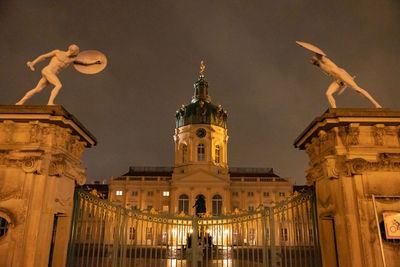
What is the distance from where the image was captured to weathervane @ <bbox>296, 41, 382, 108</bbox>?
831cm

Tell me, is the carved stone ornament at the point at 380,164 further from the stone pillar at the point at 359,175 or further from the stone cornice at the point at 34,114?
the stone cornice at the point at 34,114

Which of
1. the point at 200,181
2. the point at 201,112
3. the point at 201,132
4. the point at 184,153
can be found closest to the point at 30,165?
the point at 200,181

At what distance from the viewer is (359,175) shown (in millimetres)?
7527

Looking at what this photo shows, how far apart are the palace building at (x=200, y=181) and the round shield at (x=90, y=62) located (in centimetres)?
4482

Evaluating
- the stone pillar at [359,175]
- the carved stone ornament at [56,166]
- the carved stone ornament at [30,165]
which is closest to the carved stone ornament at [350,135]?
the stone pillar at [359,175]

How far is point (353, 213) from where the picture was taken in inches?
291

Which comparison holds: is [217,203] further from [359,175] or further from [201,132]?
[359,175]

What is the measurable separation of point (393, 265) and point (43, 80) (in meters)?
9.13

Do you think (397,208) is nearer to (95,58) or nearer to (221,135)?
(95,58)

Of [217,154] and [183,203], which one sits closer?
[183,203]

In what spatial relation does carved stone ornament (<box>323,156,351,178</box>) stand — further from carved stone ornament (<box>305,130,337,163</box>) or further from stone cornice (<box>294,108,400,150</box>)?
stone cornice (<box>294,108,400,150</box>)

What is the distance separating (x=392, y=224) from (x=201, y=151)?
5008 centimetres

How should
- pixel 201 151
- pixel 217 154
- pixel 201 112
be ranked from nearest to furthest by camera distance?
1. pixel 201 151
2. pixel 201 112
3. pixel 217 154

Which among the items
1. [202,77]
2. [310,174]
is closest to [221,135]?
[202,77]
